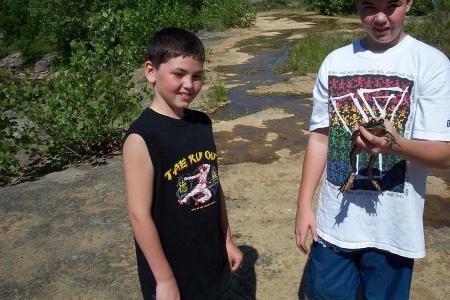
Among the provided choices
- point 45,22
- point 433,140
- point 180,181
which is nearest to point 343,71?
point 433,140

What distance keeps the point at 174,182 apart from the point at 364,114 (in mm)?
764

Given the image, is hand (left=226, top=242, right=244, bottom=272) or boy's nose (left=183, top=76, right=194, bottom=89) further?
hand (left=226, top=242, right=244, bottom=272)

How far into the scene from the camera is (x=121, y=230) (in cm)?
344

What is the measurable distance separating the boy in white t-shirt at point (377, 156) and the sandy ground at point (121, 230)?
3.08 feet

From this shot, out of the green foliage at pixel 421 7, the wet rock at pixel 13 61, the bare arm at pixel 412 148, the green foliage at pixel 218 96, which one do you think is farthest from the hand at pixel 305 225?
the wet rock at pixel 13 61

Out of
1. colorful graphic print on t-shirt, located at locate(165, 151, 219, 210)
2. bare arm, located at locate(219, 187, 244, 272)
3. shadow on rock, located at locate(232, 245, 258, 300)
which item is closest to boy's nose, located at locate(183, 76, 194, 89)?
colorful graphic print on t-shirt, located at locate(165, 151, 219, 210)

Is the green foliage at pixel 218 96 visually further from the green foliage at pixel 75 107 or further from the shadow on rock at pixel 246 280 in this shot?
the shadow on rock at pixel 246 280

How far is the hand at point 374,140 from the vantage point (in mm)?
1475

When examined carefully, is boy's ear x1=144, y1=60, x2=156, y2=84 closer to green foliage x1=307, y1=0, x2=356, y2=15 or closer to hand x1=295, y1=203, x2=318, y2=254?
hand x1=295, y1=203, x2=318, y2=254

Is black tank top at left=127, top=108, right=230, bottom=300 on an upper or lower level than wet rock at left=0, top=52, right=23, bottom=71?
upper

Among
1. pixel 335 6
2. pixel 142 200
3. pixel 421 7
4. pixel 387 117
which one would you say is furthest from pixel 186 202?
pixel 335 6

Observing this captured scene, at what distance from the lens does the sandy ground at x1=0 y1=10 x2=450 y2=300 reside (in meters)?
2.79

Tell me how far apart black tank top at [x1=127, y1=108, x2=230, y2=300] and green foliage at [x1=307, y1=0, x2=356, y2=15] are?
2110 centimetres

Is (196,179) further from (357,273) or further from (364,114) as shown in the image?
(357,273)
